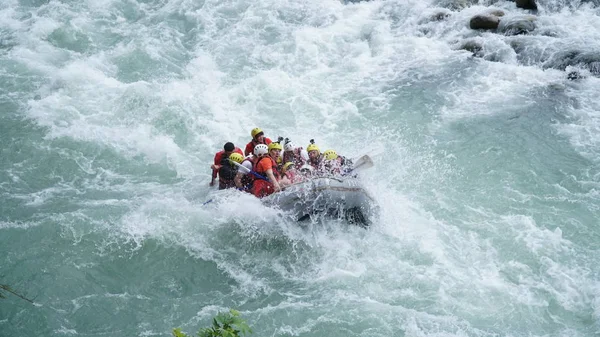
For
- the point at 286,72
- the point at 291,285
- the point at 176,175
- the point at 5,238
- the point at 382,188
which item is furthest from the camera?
the point at 286,72

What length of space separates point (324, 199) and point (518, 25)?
975cm

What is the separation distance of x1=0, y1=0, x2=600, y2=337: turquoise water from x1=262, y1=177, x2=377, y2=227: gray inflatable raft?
0.27m

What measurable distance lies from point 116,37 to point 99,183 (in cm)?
698

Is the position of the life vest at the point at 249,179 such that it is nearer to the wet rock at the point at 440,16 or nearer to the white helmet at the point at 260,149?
the white helmet at the point at 260,149

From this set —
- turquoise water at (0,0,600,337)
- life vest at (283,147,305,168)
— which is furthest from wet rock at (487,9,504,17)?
life vest at (283,147,305,168)

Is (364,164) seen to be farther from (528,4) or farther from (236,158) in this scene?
(528,4)

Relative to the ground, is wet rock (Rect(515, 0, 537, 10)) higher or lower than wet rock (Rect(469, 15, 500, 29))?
higher

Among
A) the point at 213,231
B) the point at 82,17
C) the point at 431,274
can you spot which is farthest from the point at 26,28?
the point at 431,274

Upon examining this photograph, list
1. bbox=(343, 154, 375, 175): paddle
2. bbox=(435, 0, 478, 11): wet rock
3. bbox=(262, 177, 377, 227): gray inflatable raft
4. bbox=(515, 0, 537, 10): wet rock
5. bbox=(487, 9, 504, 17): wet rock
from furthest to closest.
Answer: bbox=(435, 0, 478, 11): wet rock
bbox=(515, 0, 537, 10): wet rock
bbox=(487, 9, 504, 17): wet rock
bbox=(343, 154, 375, 175): paddle
bbox=(262, 177, 377, 227): gray inflatable raft

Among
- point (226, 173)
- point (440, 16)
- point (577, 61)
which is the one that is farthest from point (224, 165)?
point (440, 16)

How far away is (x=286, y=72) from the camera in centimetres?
1577

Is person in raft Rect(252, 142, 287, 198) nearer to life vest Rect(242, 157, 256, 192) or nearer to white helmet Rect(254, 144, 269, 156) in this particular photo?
white helmet Rect(254, 144, 269, 156)

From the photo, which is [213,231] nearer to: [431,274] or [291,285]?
[291,285]

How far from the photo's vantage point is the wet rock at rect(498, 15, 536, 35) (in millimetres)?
15953
